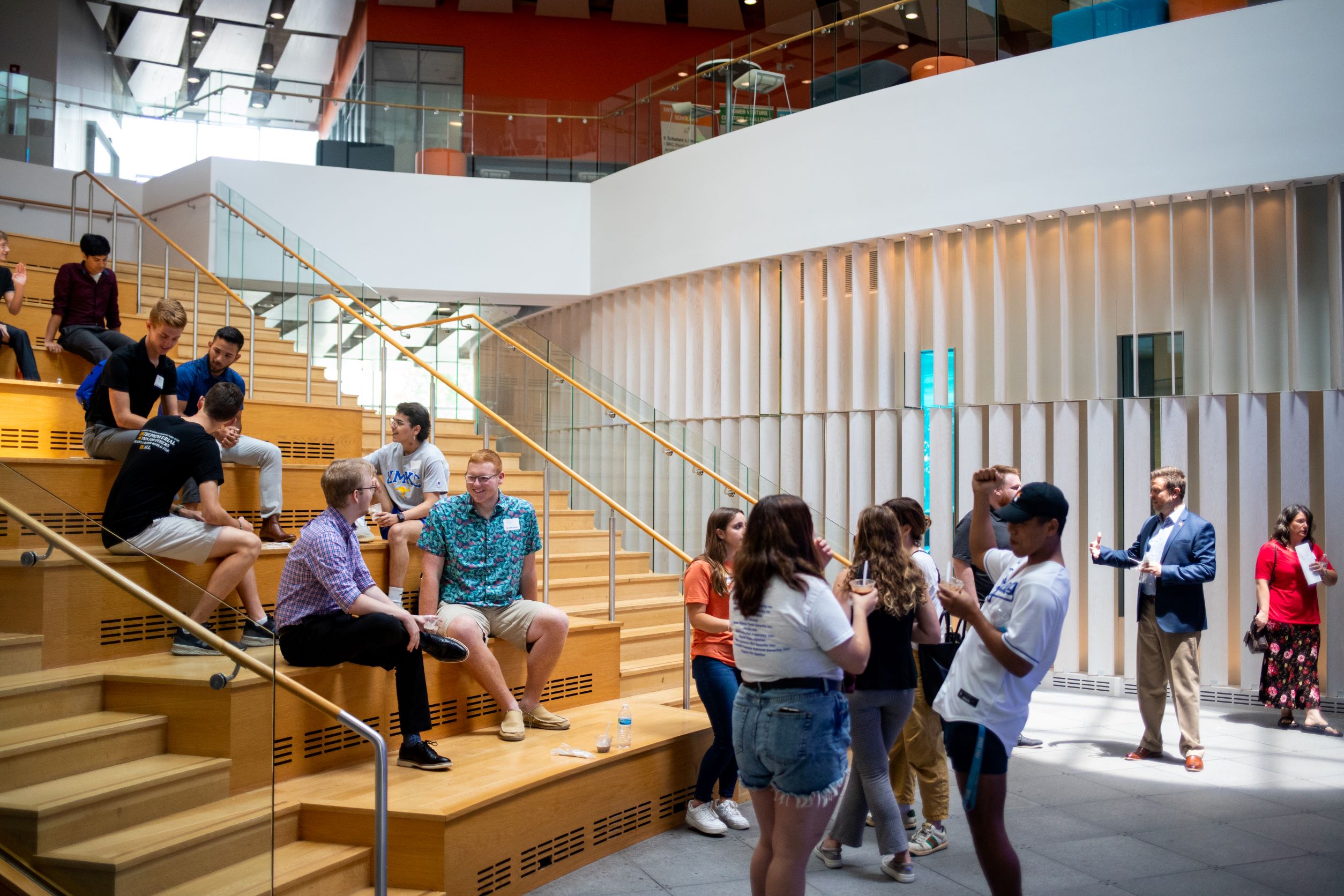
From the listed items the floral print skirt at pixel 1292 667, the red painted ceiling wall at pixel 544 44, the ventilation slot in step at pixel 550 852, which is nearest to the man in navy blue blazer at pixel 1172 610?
the floral print skirt at pixel 1292 667

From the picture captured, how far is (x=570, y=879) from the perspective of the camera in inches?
160

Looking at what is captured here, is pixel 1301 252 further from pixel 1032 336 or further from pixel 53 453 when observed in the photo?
pixel 53 453

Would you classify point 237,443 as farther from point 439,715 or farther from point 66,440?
point 439,715

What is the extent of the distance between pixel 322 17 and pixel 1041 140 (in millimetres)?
12972

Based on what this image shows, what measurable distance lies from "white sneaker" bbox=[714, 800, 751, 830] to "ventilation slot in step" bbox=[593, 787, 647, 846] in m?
0.31

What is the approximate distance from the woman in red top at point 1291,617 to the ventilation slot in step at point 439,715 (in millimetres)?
5126

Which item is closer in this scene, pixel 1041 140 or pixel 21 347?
pixel 21 347

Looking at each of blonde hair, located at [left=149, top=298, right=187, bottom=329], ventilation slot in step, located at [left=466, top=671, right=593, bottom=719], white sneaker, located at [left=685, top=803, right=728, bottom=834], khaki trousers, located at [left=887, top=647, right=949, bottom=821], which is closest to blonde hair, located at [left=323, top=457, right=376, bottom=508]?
ventilation slot in step, located at [left=466, top=671, right=593, bottom=719]

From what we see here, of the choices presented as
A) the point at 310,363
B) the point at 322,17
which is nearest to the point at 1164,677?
the point at 310,363

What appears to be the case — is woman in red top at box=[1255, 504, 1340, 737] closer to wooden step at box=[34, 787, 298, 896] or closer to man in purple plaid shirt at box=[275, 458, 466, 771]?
man in purple plaid shirt at box=[275, 458, 466, 771]

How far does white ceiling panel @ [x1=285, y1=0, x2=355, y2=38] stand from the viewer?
16141mm

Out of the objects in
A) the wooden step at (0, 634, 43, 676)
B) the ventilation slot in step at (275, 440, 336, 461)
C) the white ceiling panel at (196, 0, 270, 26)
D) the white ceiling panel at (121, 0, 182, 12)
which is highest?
the white ceiling panel at (196, 0, 270, 26)

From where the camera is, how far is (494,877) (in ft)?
12.4

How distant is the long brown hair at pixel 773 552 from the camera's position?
122 inches
